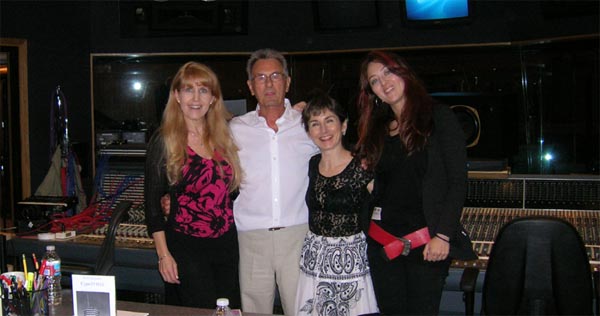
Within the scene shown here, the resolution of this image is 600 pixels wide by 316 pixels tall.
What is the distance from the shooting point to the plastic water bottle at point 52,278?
1.90 m

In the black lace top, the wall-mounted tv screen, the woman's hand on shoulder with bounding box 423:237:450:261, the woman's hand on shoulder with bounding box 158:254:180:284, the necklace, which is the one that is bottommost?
the woman's hand on shoulder with bounding box 158:254:180:284

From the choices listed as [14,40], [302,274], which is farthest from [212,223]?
[14,40]

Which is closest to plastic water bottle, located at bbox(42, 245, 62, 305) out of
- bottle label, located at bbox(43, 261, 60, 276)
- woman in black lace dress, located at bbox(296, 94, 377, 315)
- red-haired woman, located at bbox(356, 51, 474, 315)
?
bottle label, located at bbox(43, 261, 60, 276)

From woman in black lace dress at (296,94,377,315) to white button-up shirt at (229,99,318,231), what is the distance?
0.52 ft

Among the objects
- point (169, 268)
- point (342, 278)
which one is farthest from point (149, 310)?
point (342, 278)

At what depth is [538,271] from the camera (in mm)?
2094

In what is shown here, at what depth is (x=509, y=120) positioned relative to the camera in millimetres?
4305

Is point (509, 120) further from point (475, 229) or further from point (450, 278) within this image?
point (450, 278)

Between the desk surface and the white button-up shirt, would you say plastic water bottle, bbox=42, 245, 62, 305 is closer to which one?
the desk surface

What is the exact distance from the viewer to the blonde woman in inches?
94.4

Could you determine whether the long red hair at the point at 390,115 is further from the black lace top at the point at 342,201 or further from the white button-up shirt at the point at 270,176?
the white button-up shirt at the point at 270,176

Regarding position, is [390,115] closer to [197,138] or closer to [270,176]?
[270,176]

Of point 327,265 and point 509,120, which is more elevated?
point 509,120

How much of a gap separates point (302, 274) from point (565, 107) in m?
3.22
